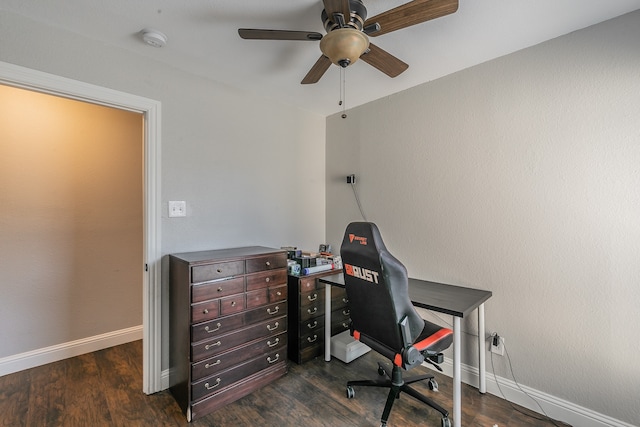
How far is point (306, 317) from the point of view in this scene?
253 centimetres

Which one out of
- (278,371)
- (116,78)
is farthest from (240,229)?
(116,78)

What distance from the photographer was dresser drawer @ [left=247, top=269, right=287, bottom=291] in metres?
2.13

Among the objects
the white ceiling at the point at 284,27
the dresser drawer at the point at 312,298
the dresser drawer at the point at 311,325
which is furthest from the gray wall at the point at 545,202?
the dresser drawer at the point at 311,325

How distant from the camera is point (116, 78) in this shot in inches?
78.4

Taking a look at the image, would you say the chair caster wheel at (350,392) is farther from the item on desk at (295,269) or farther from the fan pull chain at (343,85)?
the fan pull chain at (343,85)

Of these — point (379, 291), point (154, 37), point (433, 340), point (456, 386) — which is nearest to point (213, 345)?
point (379, 291)

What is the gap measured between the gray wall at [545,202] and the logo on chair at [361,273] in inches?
38.4

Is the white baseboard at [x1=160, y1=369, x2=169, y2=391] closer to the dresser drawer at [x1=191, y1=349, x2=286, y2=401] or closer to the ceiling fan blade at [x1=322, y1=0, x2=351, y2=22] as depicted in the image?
the dresser drawer at [x1=191, y1=349, x2=286, y2=401]

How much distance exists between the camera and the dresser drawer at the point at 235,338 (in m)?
1.88

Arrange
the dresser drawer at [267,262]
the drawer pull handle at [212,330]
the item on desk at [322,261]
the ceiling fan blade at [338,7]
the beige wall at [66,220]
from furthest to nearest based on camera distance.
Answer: the item on desk at [322,261] < the beige wall at [66,220] < the dresser drawer at [267,262] < the drawer pull handle at [212,330] < the ceiling fan blade at [338,7]

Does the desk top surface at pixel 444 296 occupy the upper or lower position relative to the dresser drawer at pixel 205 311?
upper

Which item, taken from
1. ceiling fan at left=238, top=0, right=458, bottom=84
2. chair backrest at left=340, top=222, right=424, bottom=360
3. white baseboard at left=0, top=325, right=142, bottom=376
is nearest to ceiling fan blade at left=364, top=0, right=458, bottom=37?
ceiling fan at left=238, top=0, right=458, bottom=84

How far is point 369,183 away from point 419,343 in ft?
5.47

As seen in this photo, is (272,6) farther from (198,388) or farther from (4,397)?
(4,397)
